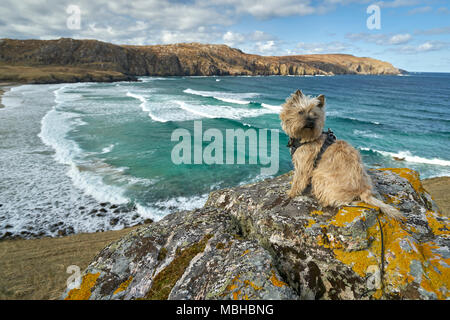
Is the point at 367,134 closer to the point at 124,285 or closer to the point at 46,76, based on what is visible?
the point at 124,285

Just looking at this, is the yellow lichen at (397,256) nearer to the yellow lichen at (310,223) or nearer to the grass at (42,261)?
the yellow lichen at (310,223)

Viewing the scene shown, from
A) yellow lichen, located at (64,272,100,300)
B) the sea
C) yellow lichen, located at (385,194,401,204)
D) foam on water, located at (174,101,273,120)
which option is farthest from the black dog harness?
foam on water, located at (174,101,273,120)

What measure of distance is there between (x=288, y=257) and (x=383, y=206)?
148 centimetres

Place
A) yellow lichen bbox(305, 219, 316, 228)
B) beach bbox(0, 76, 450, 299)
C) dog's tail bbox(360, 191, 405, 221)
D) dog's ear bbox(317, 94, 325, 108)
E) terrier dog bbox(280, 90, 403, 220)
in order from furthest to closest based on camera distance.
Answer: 1. beach bbox(0, 76, 450, 299)
2. dog's ear bbox(317, 94, 325, 108)
3. terrier dog bbox(280, 90, 403, 220)
4. yellow lichen bbox(305, 219, 316, 228)
5. dog's tail bbox(360, 191, 405, 221)

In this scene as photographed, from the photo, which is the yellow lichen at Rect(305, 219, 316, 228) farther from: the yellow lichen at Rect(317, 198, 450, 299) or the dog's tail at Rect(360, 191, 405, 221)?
the dog's tail at Rect(360, 191, 405, 221)

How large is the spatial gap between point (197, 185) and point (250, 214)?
9418 mm

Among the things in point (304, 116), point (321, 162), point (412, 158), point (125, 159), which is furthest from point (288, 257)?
point (412, 158)

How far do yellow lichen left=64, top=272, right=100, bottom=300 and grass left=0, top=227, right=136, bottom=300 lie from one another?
12.7 feet

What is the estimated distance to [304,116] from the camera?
4.02m

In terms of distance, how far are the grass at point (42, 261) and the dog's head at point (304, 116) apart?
6961mm

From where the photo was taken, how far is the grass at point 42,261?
20.1 feet

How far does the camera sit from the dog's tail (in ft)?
10.4

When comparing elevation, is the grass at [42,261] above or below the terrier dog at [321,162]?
below

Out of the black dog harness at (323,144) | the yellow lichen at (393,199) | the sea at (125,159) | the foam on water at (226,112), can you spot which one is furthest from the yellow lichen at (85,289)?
the foam on water at (226,112)
